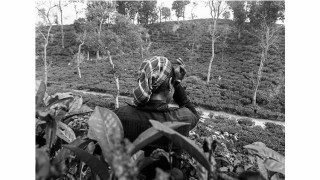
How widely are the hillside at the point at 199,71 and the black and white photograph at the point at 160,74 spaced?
36 millimetres

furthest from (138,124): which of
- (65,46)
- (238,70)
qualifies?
(238,70)

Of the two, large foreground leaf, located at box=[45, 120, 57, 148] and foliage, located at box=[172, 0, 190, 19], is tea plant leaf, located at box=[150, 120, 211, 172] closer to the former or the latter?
large foreground leaf, located at box=[45, 120, 57, 148]

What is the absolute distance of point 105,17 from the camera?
6.79 m

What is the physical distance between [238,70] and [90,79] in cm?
499

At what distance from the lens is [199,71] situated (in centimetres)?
1080

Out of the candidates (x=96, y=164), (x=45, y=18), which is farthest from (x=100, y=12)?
(x=96, y=164)

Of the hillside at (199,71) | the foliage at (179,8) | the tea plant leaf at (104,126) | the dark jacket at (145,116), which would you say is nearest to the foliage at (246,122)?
the hillside at (199,71)

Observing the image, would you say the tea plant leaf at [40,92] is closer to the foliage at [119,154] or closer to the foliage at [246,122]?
the foliage at [119,154]

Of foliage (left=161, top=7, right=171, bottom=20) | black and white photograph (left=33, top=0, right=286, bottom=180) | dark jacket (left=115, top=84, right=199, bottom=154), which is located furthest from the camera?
foliage (left=161, top=7, right=171, bottom=20)

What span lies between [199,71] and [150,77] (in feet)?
32.3

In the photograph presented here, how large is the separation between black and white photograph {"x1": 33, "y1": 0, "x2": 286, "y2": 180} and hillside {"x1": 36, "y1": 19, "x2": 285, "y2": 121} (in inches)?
1.4

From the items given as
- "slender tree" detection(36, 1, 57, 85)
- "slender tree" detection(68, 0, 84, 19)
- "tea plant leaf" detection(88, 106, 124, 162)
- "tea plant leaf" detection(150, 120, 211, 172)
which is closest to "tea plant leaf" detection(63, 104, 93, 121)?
"tea plant leaf" detection(88, 106, 124, 162)

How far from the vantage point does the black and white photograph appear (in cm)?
80

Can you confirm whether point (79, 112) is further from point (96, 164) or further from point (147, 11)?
point (147, 11)
